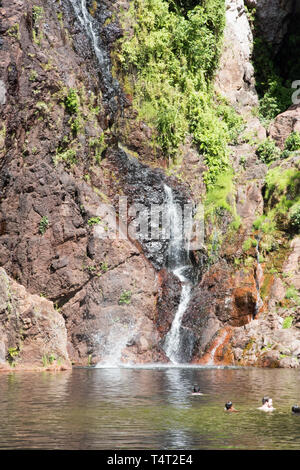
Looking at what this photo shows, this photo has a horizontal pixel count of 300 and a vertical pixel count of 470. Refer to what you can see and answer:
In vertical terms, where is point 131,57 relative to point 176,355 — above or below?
above

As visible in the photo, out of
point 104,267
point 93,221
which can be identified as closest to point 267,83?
point 93,221

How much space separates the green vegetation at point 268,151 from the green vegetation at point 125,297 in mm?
11401

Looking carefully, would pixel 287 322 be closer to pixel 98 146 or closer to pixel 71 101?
pixel 98 146

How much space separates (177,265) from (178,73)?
11717 millimetres

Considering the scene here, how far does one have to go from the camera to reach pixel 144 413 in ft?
44.3

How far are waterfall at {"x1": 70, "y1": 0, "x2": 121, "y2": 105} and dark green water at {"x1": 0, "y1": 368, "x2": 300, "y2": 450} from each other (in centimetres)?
1680

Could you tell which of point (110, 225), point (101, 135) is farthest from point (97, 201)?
point (101, 135)

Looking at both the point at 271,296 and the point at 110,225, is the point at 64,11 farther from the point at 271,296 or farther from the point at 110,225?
the point at 271,296

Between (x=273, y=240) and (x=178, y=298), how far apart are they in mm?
5446

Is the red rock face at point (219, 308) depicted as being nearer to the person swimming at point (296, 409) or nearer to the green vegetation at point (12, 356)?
the green vegetation at point (12, 356)

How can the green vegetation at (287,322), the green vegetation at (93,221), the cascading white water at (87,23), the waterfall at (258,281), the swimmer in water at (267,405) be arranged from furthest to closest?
the cascading white water at (87,23)
the green vegetation at (93,221)
the waterfall at (258,281)
the green vegetation at (287,322)
the swimmer in water at (267,405)

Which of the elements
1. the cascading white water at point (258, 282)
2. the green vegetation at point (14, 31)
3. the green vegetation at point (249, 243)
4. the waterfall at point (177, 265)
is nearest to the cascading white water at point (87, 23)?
the green vegetation at point (14, 31)

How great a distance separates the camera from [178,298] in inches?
1161

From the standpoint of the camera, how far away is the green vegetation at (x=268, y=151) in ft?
112
